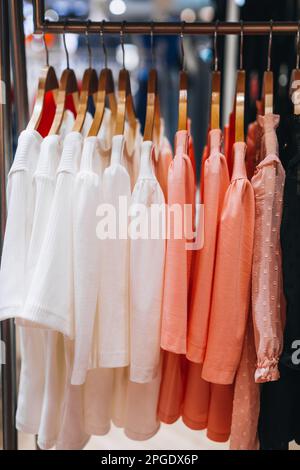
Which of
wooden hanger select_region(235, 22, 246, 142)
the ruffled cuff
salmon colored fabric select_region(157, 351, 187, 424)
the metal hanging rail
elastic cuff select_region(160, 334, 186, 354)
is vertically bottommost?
salmon colored fabric select_region(157, 351, 187, 424)

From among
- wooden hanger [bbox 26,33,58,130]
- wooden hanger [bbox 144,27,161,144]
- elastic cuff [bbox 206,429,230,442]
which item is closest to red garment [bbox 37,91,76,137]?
wooden hanger [bbox 26,33,58,130]

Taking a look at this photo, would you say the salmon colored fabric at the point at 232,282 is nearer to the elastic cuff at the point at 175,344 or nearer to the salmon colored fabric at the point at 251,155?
the elastic cuff at the point at 175,344

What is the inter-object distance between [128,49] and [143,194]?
2.86 m

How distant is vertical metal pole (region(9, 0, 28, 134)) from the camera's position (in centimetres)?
96

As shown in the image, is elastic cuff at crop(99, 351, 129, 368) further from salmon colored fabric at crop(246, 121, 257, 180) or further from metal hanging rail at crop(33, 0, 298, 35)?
metal hanging rail at crop(33, 0, 298, 35)

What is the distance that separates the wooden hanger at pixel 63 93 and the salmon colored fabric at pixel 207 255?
1.13ft

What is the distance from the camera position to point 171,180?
2.78 feet

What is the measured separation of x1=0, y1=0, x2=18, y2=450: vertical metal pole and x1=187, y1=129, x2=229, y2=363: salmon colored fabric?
482 mm

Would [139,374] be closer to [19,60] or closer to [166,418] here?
[166,418]

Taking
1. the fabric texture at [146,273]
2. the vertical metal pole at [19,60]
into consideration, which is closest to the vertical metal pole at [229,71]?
the vertical metal pole at [19,60]

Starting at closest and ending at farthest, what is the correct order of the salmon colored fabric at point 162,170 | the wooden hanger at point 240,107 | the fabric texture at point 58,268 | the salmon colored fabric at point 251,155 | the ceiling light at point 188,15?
the fabric texture at point 58,268, the wooden hanger at point 240,107, the salmon colored fabric at point 162,170, the salmon colored fabric at point 251,155, the ceiling light at point 188,15

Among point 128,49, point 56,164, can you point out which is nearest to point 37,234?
point 56,164

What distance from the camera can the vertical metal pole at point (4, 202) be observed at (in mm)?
982

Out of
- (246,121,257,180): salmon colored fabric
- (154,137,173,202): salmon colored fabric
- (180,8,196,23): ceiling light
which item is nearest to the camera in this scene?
(154,137,173,202): salmon colored fabric
